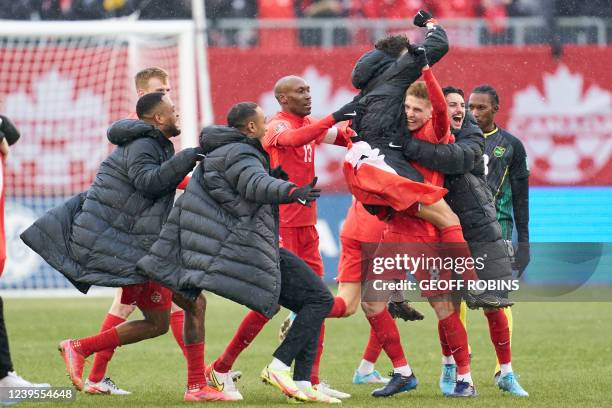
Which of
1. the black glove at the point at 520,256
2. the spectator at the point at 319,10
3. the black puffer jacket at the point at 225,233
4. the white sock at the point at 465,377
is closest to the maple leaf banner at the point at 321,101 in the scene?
the spectator at the point at 319,10

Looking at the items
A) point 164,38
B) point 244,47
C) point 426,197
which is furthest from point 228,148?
point 244,47

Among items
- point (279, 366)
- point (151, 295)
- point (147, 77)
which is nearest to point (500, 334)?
point (279, 366)

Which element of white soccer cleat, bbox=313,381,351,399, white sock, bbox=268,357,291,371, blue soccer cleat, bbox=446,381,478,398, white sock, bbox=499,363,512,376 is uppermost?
white sock, bbox=268,357,291,371

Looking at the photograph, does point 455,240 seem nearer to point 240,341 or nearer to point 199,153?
point 240,341

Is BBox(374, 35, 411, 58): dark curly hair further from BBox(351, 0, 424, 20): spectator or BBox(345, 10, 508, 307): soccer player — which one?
BBox(351, 0, 424, 20): spectator

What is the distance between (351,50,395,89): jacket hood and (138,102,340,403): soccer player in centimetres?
75

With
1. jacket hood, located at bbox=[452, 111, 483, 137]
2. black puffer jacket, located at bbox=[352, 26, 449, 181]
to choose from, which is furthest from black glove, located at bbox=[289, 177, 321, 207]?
jacket hood, located at bbox=[452, 111, 483, 137]

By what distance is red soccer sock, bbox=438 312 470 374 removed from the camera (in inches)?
327

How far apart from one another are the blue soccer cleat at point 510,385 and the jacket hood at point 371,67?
215 cm

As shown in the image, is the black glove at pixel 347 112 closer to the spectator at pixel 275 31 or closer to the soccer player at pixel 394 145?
the soccer player at pixel 394 145

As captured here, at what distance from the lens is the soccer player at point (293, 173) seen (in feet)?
28.0

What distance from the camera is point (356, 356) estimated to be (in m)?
11.2

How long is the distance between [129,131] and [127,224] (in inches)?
23.0

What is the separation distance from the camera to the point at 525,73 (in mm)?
18969
